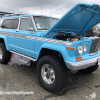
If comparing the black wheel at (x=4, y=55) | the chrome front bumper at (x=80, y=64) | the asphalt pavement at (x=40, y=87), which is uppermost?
the chrome front bumper at (x=80, y=64)

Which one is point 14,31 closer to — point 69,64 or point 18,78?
point 18,78

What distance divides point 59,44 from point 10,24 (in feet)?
9.63

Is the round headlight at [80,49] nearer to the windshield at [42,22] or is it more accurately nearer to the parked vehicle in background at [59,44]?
the parked vehicle in background at [59,44]

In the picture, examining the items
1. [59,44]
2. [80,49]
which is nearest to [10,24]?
[59,44]

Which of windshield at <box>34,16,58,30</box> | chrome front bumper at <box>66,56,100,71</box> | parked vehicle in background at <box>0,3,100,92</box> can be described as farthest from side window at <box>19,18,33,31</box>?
chrome front bumper at <box>66,56,100,71</box>

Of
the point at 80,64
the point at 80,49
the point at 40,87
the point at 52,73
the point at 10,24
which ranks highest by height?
the point at 10,24

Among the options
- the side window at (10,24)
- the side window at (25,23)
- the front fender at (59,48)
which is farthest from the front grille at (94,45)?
the side window at (10,24)

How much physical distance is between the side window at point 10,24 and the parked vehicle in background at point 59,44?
8 cm

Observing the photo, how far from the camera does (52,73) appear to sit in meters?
2.94

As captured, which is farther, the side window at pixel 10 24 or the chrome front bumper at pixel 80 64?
the side window at pixel 10 24

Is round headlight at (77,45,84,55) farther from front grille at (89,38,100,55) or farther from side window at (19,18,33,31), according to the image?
side window at (19,18,33,31)

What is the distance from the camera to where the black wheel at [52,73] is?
104 inches

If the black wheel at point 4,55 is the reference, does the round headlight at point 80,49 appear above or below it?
above

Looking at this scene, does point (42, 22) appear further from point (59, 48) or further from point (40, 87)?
point (40, 87)
